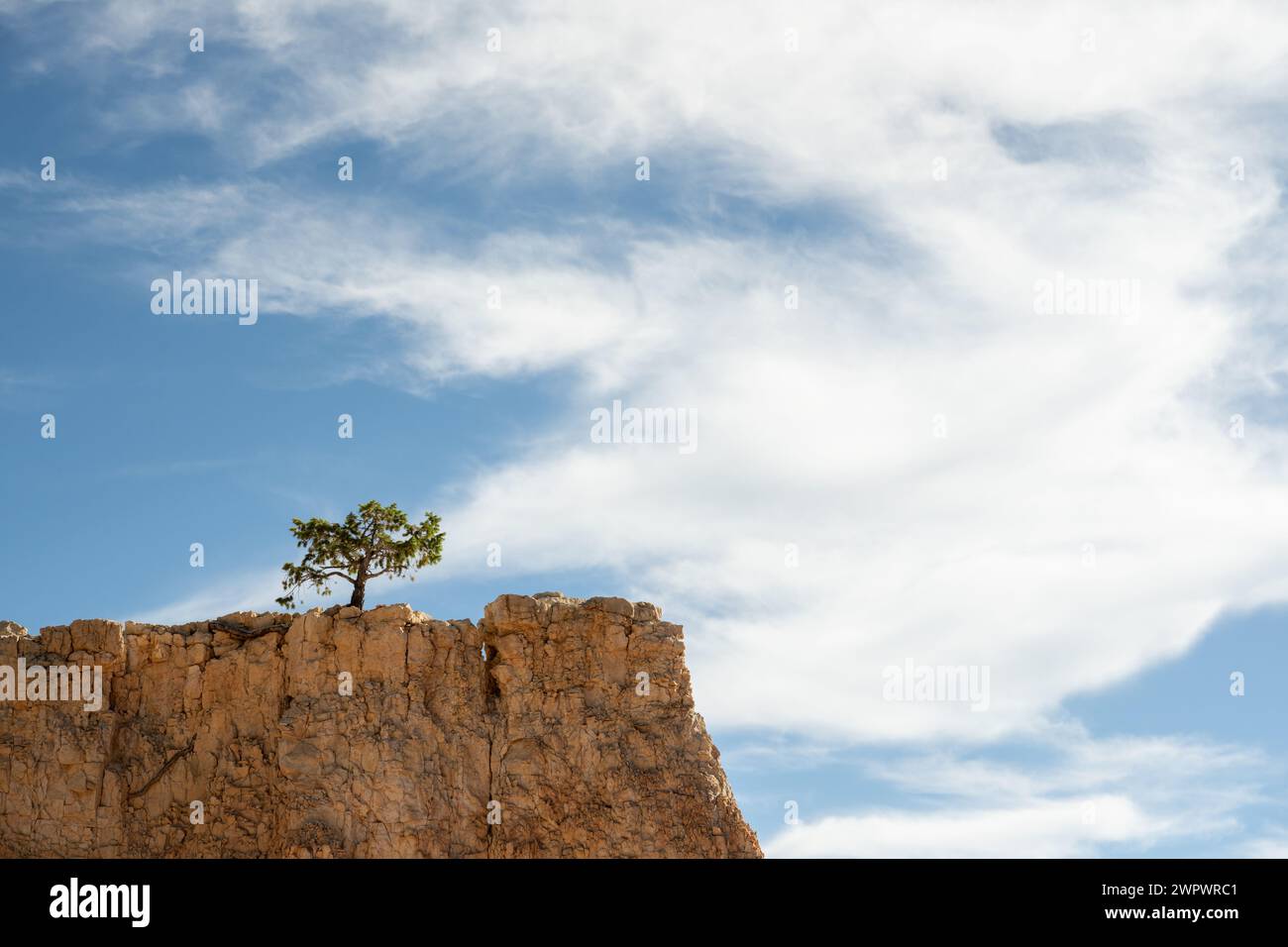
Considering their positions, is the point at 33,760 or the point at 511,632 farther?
the point at 511,632

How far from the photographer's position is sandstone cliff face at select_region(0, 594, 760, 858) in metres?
45.2

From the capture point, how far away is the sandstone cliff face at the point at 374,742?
148 feet

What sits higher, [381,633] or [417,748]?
[381,633]

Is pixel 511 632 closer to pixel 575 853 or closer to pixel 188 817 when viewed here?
pixel 575 853

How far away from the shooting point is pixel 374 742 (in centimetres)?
4600

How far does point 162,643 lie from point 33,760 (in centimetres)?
486

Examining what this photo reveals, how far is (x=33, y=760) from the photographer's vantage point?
148 ft
